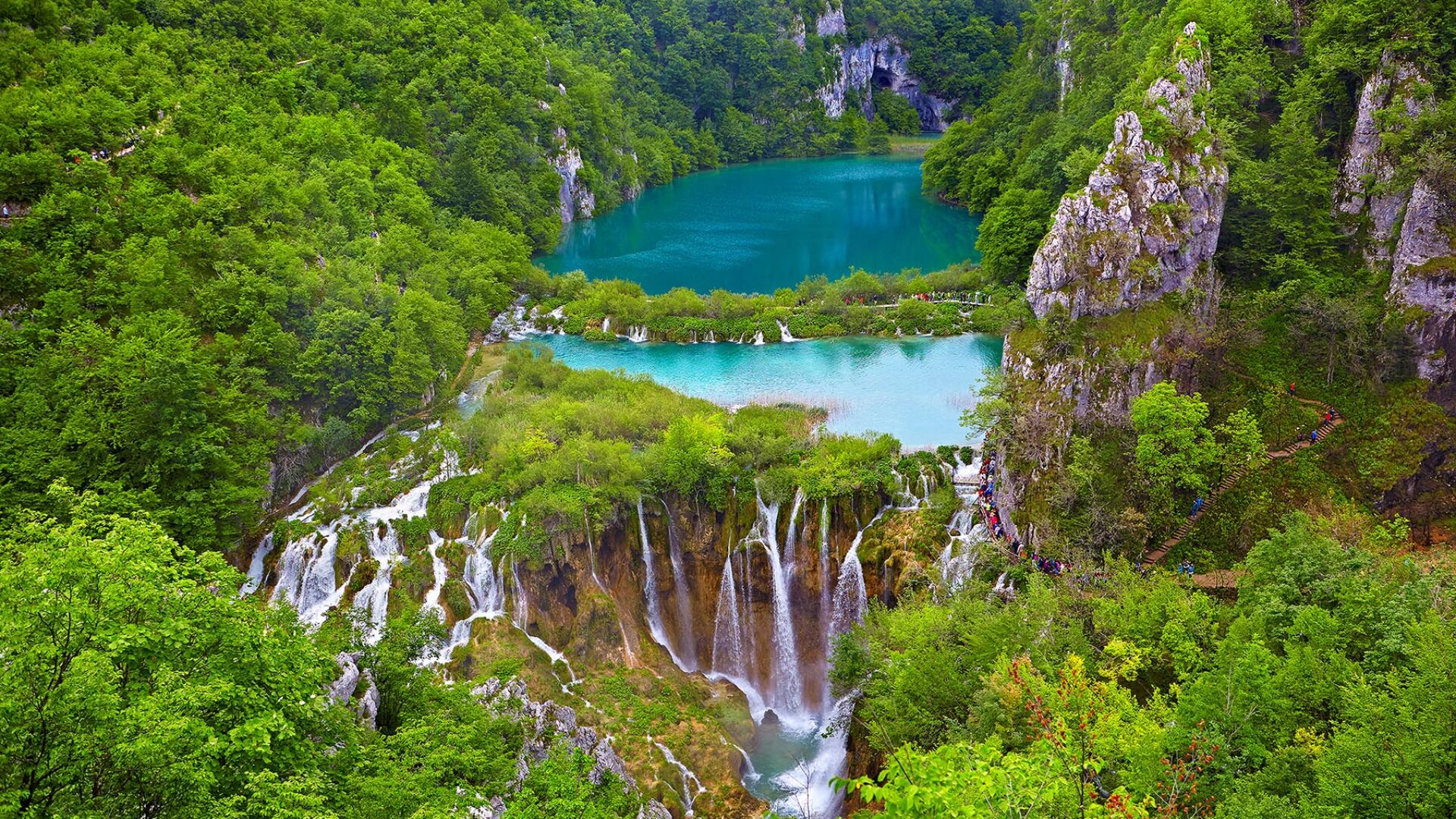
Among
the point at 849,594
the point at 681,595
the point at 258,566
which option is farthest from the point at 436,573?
the point at 849,594

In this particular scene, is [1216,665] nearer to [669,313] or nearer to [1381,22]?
[1381,22]

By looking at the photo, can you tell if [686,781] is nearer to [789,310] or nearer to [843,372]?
[843,372]

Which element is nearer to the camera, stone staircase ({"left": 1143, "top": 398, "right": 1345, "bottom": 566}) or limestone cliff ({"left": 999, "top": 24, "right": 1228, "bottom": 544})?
stone staircase ({"left": 1143, "top": 398, "right": 1345, "bottom": 566})

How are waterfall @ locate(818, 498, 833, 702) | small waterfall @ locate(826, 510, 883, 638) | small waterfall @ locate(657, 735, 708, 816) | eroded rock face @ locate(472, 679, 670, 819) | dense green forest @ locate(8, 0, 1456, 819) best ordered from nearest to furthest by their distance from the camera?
1. dense green forest @ locate(8, 0, 1456, 819)
2. eroded rock face @ locate(472, 679, 670, 819)
3. small waterfall @ locate(657, 735, 708, 816)
4. small waterfall @ locate(826, 510, 883, 638)
5. waterfall @ locate(818, 498, 833, 702)

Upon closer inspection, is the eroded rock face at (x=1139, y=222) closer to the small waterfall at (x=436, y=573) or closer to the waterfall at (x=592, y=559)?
the waterfall at (x=592, y=559)

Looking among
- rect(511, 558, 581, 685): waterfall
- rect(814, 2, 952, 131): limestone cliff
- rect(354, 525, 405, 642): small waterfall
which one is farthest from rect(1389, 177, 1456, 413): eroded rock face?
rect(814, 2, 952, 131): limestone cliff

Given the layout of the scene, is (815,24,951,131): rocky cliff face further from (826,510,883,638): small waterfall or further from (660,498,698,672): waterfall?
(826,510,883,638): small waterfall
